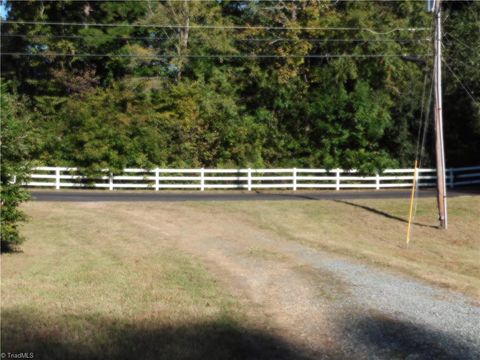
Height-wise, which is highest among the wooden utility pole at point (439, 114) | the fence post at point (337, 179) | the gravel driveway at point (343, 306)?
the wooden utility pole at point (439, 114)

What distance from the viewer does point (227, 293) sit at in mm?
10312

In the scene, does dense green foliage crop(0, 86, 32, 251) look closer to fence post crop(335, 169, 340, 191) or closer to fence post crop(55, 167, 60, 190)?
fence post crop(55, 167, 60, 190)

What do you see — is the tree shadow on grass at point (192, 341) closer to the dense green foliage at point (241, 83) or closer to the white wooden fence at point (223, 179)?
the white wooden fence at point (223, 179)

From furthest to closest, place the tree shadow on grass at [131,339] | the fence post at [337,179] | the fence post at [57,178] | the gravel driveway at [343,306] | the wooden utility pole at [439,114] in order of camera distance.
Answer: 1. the fence post at [337,179]
2. the fence post at [57,178]
3. the wooden utility pole at [439,114]
4. the gravel driveway at [343,306]
5. the tree shadow on grass at [131,339]

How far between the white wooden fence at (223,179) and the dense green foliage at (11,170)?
60.2ft

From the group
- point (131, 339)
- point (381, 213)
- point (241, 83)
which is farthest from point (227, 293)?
point (241, 83)

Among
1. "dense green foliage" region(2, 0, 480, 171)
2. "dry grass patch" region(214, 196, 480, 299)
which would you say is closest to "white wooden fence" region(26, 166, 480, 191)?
"dense green foliage" region(2, 0, 480, 171)

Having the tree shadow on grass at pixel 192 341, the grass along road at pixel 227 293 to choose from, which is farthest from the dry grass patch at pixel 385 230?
the tree shadow on grass at pixel 192 341

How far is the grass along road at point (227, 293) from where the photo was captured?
7.27m

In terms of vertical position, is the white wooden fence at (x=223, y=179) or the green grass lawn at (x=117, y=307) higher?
the white wooden fence at (x=223, y=179)

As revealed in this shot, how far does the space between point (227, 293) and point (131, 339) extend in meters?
3.29

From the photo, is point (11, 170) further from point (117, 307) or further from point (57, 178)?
point (57, 178)

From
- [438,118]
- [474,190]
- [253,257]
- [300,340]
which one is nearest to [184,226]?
[253,257]

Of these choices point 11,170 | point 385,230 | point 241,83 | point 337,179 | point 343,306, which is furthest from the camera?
point 241,83
